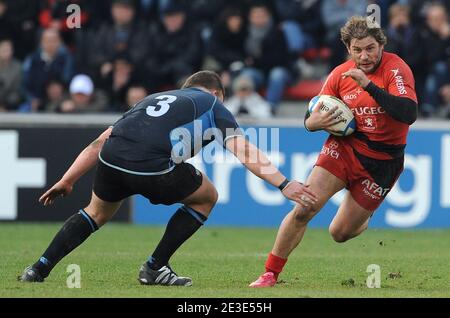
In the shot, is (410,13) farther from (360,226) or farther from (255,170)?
(255,170)

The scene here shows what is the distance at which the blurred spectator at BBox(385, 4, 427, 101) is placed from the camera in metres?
17.2

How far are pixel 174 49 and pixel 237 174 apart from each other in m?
3.66

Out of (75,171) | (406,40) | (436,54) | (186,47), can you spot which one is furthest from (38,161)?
(436,54)

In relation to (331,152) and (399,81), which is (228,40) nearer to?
(331,152)

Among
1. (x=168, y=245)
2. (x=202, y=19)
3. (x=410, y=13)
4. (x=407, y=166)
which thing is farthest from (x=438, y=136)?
(x=168, y=245)

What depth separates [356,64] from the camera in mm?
8961

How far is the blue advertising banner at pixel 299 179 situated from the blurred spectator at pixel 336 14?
10.6 feet

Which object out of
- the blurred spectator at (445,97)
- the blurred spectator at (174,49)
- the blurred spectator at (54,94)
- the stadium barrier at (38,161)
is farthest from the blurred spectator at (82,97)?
the blurred spectator at (445,97)

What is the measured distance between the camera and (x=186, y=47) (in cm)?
1784

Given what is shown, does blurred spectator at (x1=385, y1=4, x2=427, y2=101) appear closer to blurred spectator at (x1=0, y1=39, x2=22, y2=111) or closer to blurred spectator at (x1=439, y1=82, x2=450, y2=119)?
blurred spectator at (x1=439, y1=82, x2=450, y2=119)

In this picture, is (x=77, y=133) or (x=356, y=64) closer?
(x=356, y=64)

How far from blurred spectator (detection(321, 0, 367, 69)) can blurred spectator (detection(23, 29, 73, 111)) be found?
4.31m

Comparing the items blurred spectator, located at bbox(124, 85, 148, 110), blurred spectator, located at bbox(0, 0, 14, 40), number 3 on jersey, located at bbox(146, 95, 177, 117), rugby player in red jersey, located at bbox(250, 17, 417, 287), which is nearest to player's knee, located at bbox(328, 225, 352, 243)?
rugby player in red jersey, located at bbox(250, 17, 417, 287)

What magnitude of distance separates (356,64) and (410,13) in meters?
9.44
